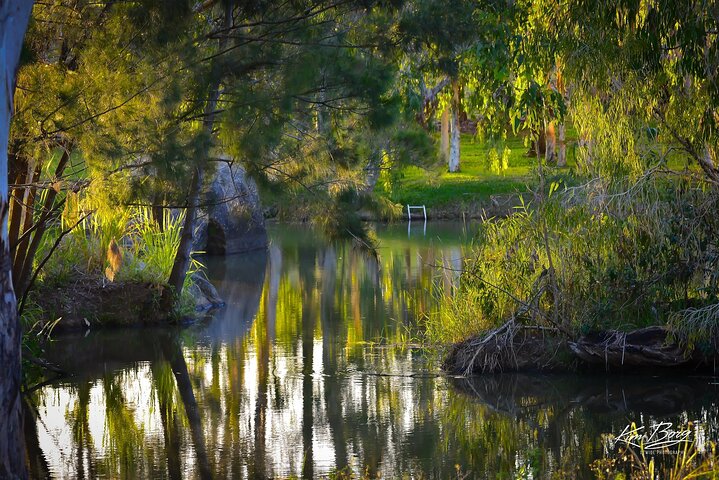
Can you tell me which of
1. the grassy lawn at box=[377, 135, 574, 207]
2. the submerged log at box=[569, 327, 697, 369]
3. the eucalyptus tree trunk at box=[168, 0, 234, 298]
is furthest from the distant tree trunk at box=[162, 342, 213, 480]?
the grassy lawn at box=[377, 135, 574, 207]

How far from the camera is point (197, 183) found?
1459cm

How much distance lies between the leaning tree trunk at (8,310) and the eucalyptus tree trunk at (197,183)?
4.27m

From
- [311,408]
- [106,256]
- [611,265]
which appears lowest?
[311,408]

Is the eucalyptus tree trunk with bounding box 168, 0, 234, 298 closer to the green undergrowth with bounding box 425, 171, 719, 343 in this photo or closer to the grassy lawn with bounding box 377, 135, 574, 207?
the green undergrowth with bounding box 425, 171, 719, 343

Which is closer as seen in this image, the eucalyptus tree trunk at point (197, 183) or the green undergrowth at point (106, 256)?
the eucalyptus tree trunk at point (197, 183)

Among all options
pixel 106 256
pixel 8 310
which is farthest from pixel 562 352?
pixel 106 256

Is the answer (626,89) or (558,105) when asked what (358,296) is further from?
(626,89)

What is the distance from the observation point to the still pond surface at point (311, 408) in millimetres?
8500

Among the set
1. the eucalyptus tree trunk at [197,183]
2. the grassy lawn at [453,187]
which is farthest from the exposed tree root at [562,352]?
the grassy lawn at [453,187]

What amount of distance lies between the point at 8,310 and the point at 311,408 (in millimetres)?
4026

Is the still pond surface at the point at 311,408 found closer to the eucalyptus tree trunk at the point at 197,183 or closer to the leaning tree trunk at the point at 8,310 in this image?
the eucalyptus tree trunk at the point at 197,183

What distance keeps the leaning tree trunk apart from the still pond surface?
4.61 ft

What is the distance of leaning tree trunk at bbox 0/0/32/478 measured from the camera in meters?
6.88

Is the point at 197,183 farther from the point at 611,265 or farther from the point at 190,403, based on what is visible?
the point at 611,265
